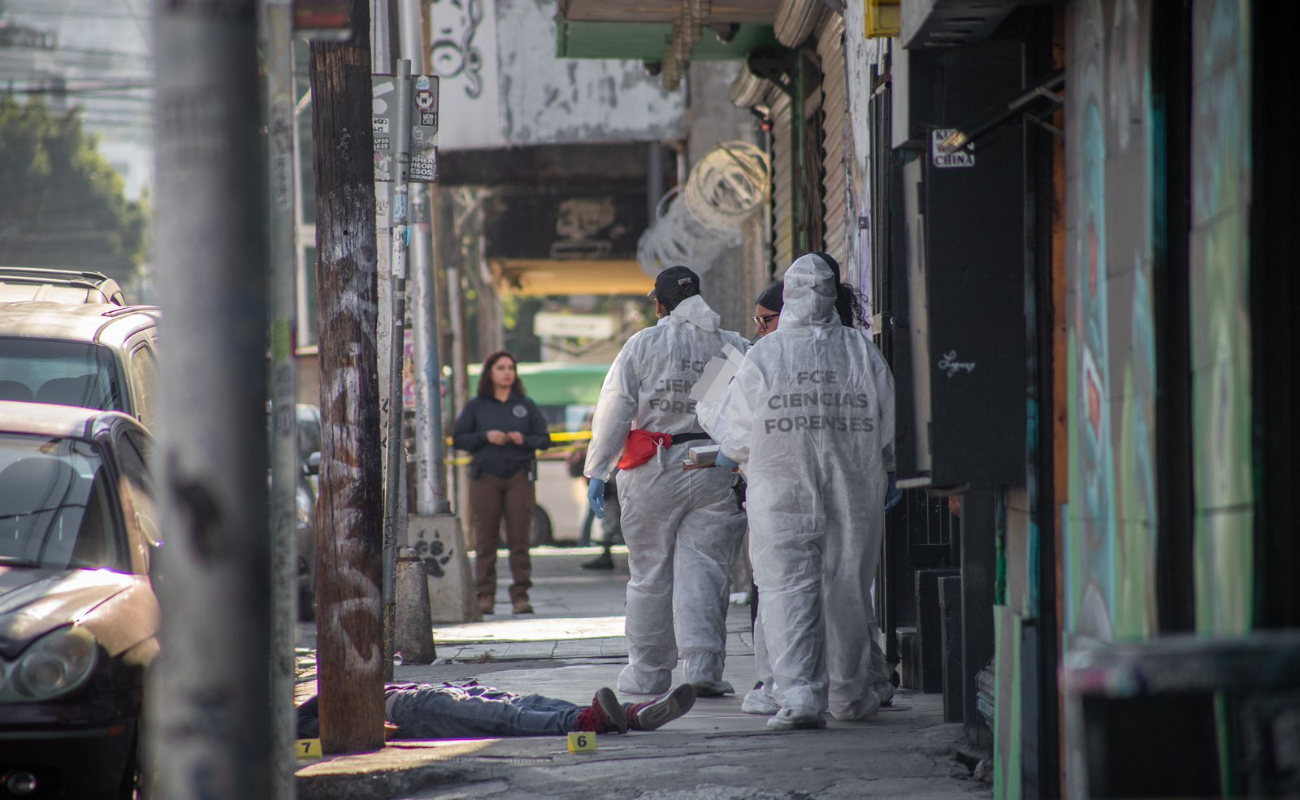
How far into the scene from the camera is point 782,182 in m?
13.2

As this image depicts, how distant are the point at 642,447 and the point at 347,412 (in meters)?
2.19

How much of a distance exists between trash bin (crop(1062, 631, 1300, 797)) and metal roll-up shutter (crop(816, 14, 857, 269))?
22.1 feet

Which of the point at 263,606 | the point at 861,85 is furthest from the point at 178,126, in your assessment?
the point at 861,85

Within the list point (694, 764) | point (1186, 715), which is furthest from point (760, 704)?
point (1186, 715)

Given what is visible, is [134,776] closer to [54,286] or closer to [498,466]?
[54,286]

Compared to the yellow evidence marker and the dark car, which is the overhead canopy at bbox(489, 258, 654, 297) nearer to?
the yellow evidence marker

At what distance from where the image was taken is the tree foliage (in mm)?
51656

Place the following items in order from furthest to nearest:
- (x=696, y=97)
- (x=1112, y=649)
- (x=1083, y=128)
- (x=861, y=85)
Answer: (x=696, y=97)
(x=861, y=85)
(x=1083, y=128)
(x=1112, y=649)

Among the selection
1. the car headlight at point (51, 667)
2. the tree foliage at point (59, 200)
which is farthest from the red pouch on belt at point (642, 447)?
the tree foliage at point (59, 200)

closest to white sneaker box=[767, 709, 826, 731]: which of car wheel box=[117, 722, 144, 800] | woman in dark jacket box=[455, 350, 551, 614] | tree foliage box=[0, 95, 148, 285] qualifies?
car wheel box=[117, 722, 144, 800]

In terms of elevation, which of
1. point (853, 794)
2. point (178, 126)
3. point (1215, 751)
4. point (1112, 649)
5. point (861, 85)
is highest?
point (861, 85)

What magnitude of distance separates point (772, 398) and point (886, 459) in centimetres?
57

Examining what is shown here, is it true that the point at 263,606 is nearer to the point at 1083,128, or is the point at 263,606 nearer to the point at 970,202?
the point at 1083,128

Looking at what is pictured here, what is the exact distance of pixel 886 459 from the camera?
23.3 ft
